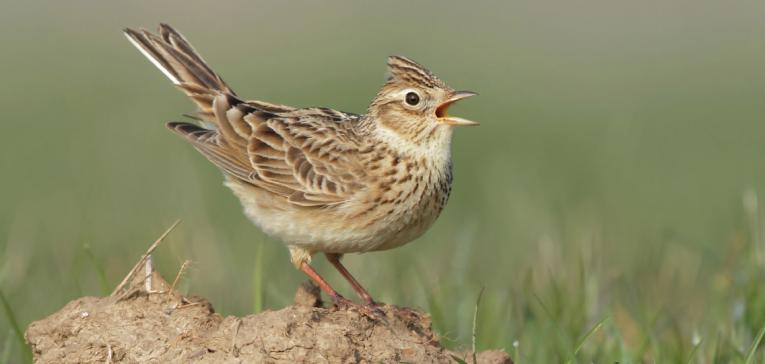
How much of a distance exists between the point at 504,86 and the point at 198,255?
11.3 metres

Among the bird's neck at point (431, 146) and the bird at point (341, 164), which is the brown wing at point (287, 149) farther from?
the bird's neck at point (431, 146)

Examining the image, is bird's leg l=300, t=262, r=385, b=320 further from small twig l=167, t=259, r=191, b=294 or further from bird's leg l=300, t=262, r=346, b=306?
small twig l=167, t=259, r=191, b=294

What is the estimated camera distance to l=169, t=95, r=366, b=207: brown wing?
6773mm

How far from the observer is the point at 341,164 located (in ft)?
22.5

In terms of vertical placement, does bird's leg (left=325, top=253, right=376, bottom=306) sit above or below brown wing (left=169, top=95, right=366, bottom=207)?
below

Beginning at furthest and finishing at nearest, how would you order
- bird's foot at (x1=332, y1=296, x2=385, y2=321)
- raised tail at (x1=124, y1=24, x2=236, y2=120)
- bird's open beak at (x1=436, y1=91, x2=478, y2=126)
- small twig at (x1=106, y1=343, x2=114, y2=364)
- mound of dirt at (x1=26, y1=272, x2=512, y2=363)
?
raised tail at (x1=124, y1=24, x2=236, y2=120), bird's open beak at (x1=436, y1=91, x2=478, y2=126), bird's foot at (x1=332, y1=296, x2=385, y2=321), small twig at (x1=106, y1=343, x2=114, y2=364), mound of dirt at (x1=26, y1=272, x2=512, y2=363)

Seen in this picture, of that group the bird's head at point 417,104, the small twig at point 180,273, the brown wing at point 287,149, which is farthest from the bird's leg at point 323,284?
the bird's head at point 417,104

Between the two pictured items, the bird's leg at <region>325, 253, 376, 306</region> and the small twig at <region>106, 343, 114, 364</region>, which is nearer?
the small twig at <region>106, 343, 114, 364</region>

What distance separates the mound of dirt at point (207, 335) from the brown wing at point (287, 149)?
4.84 ft

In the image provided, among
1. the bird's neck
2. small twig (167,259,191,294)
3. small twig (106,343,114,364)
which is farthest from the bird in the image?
small twig (106,343,114,364)

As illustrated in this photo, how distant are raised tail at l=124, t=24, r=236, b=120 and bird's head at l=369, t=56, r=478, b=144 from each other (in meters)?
1.33

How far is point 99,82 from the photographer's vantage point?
61.4ft

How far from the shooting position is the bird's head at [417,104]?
6.59 m

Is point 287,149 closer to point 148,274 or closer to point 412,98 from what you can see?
point 412,98
